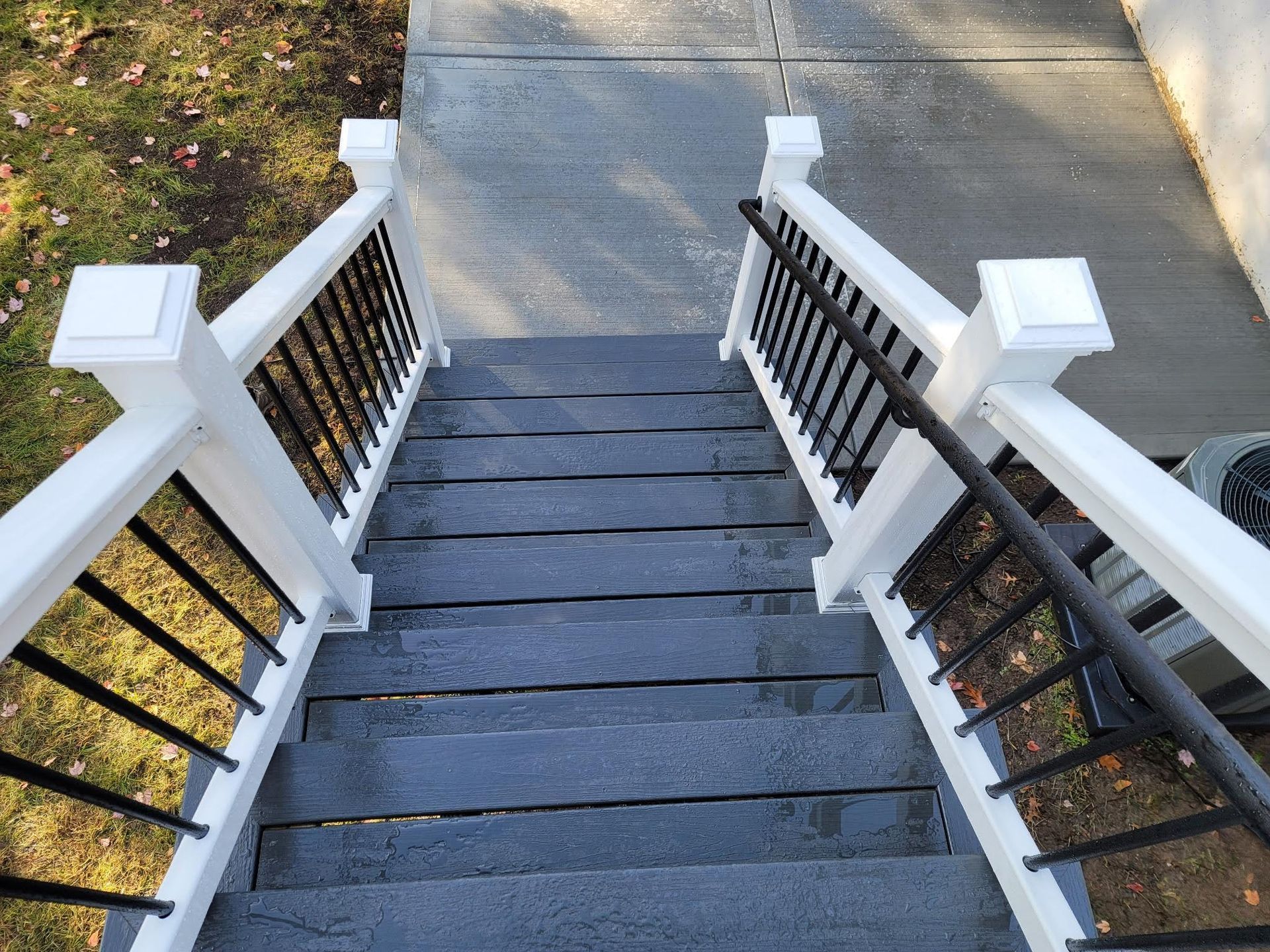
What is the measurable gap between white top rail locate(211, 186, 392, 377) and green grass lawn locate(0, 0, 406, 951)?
1.66m

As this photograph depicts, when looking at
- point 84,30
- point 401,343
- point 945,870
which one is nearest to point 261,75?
point 84,30

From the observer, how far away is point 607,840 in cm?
163

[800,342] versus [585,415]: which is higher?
[800,342]

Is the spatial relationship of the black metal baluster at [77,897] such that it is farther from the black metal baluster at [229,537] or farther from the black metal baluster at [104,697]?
the black metal baluster at [229,537]

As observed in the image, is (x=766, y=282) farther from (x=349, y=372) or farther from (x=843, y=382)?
(x=349, y=372)

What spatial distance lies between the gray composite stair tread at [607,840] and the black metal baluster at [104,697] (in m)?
0.29

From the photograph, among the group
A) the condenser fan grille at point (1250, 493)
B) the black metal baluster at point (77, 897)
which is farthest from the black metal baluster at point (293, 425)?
the condenser fan grille at point (1250, 493)

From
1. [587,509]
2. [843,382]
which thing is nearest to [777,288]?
[843,382]

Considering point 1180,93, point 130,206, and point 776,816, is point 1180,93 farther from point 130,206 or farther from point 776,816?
point 130,206

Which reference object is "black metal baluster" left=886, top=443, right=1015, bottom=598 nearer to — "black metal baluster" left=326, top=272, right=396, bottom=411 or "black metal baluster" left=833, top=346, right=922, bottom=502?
"black metal baluster" left=833, top=346, right=922, bottom=502

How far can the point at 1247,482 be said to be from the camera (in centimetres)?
241

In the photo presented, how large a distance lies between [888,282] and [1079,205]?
10.9ft

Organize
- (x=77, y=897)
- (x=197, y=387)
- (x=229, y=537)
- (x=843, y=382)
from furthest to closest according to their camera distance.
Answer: (x=843, y=382) < (x=229, y=537) < (x=197, y=387) < (x=77, y=897)

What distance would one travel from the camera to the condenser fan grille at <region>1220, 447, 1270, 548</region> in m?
2.34
